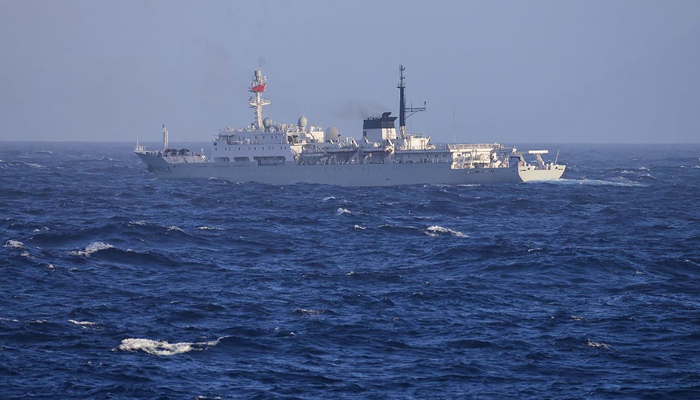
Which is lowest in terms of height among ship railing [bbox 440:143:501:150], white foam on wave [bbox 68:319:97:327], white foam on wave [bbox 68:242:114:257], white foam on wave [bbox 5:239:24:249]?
white foam on wave [bbox 68:319:97:327]

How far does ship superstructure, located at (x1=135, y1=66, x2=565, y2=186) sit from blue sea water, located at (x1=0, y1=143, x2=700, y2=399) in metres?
22.0

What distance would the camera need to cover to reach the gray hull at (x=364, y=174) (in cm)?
7581

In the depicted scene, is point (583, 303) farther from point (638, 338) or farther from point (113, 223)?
point (113, 223)

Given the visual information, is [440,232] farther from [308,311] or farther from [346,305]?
[308,311]

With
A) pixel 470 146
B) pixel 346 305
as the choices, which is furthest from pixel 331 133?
pixel 346 305

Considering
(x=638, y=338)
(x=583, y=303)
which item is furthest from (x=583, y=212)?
(x=638, y=338)

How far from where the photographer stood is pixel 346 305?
90.5 feet

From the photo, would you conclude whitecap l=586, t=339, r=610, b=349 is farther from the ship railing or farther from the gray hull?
the ship railing

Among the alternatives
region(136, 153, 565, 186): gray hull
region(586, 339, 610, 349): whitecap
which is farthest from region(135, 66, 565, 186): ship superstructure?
region(586, 339, 610, 349): whitecap

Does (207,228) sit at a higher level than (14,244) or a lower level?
lower

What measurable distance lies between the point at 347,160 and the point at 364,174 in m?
2.95

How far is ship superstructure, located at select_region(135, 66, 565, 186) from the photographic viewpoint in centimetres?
7606

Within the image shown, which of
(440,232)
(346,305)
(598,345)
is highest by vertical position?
(440,232)

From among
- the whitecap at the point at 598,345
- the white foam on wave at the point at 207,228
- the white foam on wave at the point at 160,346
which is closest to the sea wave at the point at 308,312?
the white foam on wave at the point at 160,346
